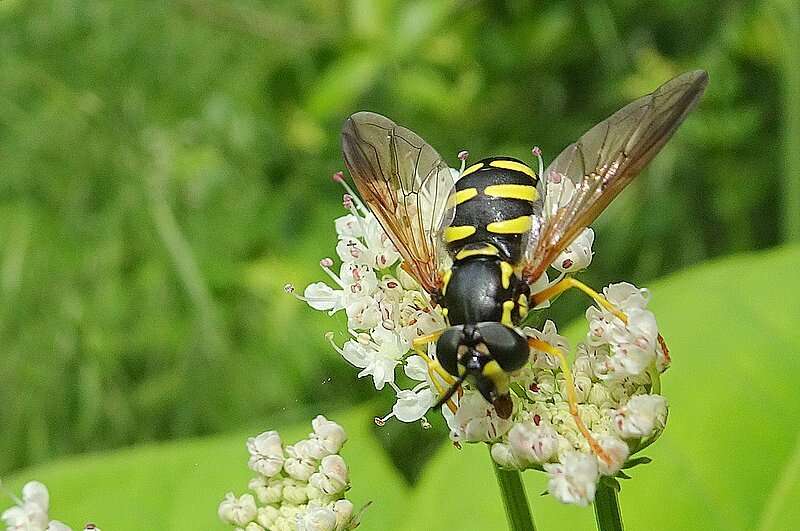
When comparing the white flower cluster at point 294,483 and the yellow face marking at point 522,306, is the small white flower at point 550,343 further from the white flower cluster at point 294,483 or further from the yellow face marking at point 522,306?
the white flower cluster at point 294,483

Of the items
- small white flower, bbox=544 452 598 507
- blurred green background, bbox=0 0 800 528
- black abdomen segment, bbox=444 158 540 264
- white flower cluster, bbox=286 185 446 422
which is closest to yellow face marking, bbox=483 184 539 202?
black abdomen segment, bbox=444 158 540 264

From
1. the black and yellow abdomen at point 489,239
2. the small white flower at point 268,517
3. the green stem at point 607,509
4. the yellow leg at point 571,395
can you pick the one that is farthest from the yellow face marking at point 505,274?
the small white flower at point 268,517

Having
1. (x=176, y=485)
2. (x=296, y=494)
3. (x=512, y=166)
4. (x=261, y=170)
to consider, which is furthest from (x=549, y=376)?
(x=261, y=170)

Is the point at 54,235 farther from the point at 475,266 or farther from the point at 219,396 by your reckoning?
the point at 475,266

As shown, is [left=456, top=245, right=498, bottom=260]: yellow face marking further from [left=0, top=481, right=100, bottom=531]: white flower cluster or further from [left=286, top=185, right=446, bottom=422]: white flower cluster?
[left=0, top=481, right=100, bottom=531]: white flower cluster

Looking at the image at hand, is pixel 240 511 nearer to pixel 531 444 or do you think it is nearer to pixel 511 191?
pixel 531 444

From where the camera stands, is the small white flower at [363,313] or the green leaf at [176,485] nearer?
the small white flower at [363,313]
